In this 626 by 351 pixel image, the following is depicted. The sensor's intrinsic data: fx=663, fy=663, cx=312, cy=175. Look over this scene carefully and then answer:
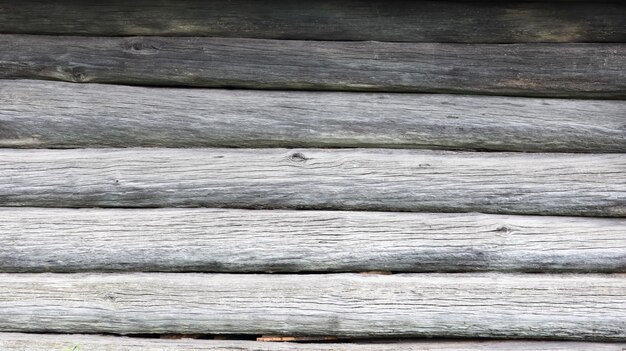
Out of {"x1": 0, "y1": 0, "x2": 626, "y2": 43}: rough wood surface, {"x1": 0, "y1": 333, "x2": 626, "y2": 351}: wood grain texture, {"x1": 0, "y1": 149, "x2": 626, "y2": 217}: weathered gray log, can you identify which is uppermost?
{"x1": 0, "y1": 0, "x2": 626, "y2": 43}: rough wood surface

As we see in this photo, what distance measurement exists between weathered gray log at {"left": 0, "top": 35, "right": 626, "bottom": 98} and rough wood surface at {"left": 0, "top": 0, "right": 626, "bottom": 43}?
4 centimetres

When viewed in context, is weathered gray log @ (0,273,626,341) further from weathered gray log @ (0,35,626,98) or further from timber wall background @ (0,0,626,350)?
weathered gray log @ (0,35,626,98)

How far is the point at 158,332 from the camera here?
2352 mm

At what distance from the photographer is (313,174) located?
237 cm

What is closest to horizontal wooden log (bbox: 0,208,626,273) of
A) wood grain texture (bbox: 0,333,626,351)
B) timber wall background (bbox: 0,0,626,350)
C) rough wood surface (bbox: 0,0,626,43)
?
timber wall background (bbox: 0,0,626,350)

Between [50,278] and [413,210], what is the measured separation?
4.31 feet

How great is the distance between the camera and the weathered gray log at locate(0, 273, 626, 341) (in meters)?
2.32

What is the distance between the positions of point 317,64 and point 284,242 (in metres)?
0.65

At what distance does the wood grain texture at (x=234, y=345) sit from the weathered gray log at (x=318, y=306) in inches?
1.9

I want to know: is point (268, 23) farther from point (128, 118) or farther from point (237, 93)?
point (128, 118)

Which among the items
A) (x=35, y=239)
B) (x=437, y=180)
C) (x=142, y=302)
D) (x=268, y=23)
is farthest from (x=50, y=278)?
(x=437, y=180)

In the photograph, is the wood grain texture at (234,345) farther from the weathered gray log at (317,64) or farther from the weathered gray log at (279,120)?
the weathered gray log at (317,64)

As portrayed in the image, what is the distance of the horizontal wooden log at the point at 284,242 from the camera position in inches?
92.0

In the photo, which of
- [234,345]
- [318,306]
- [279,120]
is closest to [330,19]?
[279,120]
